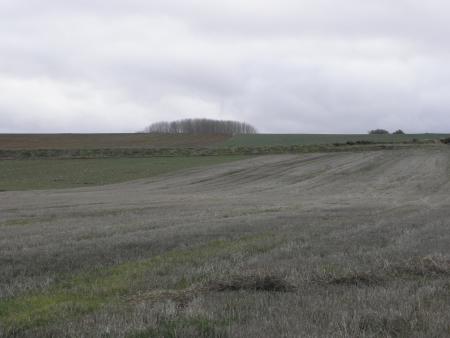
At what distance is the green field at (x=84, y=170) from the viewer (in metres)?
48.4

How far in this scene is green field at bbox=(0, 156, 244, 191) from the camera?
48.4 meters

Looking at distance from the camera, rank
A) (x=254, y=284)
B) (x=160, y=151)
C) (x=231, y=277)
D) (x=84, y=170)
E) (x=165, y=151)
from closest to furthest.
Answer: (x=254, y=284)
(x=231, y=277)
(x=84, y=170)
(x=160, y=151)
(x=165, y=151)

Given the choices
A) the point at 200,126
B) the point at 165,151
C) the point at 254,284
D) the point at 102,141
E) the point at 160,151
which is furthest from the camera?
the point at 200,126

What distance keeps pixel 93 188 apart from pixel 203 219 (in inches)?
1070

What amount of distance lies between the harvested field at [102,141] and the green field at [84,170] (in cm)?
1419

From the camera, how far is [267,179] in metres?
46.8

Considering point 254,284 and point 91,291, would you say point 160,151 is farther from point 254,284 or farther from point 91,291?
point 254,284

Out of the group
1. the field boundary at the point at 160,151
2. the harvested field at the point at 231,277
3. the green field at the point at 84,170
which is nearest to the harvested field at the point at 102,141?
the field boundary at the point at 160,151

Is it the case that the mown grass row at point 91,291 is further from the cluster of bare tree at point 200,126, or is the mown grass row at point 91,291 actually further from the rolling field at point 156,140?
the cluster of bare tree at point 200,126

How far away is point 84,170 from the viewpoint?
57.1 meters

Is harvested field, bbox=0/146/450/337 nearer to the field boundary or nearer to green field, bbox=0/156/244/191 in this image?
green field, bbox=0/156/244/191

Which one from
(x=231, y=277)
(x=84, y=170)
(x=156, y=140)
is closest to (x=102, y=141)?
(x=156, y=140)

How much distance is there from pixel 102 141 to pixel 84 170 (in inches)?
1392

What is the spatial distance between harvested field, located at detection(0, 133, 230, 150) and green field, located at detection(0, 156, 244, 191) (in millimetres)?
→ 14191
